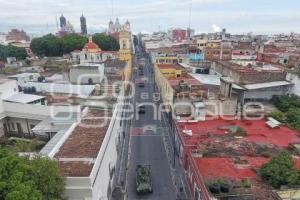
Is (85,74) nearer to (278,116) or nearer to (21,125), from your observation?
(21,125)

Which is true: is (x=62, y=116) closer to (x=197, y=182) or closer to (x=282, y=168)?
(x=197, y=182)

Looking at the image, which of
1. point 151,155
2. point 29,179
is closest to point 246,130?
point 151,155

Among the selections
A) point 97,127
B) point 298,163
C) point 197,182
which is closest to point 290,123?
point 298,163

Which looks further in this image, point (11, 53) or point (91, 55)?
point (11, 53)

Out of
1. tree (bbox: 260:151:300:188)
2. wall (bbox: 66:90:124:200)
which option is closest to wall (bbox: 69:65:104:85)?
wall (bbox: 66:90:124:200)

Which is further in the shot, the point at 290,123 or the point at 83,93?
the point at 83,93

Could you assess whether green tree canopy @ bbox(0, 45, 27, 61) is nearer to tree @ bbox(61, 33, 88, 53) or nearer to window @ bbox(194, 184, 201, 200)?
tree @ bbox(61, 33, 88, 53)
